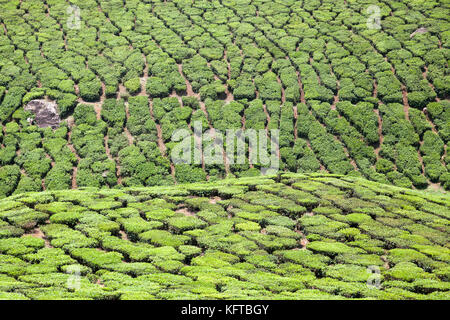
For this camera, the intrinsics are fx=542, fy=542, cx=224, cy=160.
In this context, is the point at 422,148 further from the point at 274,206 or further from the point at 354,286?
the point at 354,286

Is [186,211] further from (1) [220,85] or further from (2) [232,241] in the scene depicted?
(1) [220,85]

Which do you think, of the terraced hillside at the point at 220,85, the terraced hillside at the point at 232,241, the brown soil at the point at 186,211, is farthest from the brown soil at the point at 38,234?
the terraced hillside at the point at 220,85

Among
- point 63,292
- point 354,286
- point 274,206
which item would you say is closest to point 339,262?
point 354,286

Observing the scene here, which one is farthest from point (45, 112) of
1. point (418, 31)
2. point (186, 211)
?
point (418, 31)

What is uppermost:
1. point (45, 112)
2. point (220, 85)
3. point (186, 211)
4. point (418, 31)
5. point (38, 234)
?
point (418, 31)

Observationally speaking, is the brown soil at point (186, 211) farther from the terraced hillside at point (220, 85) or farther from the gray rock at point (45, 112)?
the gray rock at point (45, 112)
